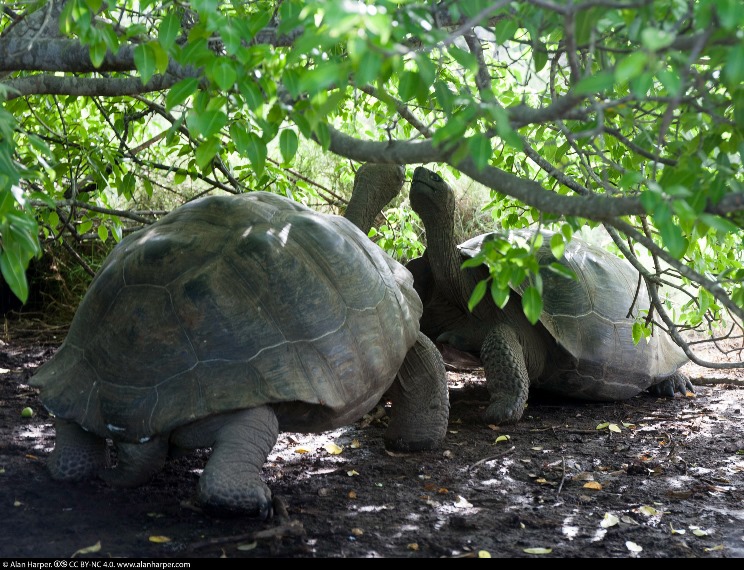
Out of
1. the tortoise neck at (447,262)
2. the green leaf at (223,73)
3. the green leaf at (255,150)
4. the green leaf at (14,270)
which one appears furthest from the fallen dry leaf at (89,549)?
the tortoise neck at (447,262)

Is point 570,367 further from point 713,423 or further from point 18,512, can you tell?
point 18,512

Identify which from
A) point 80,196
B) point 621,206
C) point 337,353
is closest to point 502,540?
point 337,353

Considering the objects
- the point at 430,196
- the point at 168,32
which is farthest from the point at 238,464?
the point at 430,196

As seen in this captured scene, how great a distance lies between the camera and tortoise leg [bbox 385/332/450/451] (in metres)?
4.48

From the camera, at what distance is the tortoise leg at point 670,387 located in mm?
6234

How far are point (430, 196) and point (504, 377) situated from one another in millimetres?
1273

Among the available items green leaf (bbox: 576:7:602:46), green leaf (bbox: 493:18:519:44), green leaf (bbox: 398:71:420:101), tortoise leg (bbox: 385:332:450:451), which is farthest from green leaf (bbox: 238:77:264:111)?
tortoise leg (bbox: 385:332:450:451)

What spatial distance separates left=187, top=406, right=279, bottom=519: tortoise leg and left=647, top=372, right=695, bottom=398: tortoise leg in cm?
391

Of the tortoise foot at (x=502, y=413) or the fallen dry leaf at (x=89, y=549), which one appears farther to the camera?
the tortoise foot at (x=502, y=413)

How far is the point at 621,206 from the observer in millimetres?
2262

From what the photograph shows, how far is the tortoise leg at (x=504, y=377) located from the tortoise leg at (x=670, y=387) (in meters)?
1.51

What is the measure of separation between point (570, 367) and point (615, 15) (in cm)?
378

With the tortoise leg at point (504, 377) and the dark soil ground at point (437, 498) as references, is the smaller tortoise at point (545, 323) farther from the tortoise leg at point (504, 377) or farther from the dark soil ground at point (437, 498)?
the dark soil ground at point (437, 498)

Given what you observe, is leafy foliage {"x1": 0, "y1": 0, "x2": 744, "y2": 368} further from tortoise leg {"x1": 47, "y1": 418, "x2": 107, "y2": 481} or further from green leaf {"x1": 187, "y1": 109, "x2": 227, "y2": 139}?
tortoise leg {"x1": 47, "y1": 418, "x2": 107, "y2": 481}
